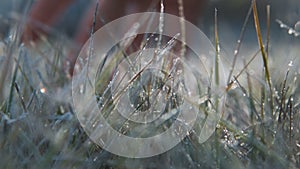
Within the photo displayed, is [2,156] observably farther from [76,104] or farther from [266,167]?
[266,167]

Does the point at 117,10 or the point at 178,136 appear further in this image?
the point at 117,10

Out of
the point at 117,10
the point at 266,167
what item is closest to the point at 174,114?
the point at 266,167

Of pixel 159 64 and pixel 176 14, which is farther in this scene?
pixel 176 14

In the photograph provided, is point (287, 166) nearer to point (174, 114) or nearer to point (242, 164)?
point (242, 164)

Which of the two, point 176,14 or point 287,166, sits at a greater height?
point 176,14

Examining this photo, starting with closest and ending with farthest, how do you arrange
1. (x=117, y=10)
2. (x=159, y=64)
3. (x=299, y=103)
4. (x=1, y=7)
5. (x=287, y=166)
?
(x=287, y=166)
(x=299, y=103)
(x=159, y=64)
(x=117, y=10)
(x=1, y=7)

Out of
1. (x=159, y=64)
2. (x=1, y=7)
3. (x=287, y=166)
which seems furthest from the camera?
(x=1, y=7)

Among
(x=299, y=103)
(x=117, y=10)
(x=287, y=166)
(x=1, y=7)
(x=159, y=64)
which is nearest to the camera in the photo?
(x=287, y=166)

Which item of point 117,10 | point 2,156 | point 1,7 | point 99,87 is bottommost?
point 2,156

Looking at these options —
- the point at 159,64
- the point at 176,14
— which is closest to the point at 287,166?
the point at 159,64
